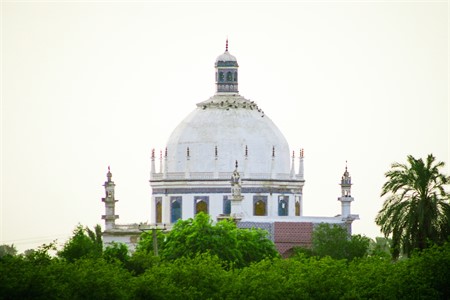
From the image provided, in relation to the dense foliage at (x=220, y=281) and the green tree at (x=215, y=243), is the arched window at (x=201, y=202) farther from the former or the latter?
the dense foliage at (x=220, y=281)

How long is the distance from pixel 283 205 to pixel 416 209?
56647 millimetres

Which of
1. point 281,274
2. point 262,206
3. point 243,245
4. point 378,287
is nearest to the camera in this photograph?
point 378,287

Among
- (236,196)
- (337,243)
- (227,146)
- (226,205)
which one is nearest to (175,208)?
(226,205)

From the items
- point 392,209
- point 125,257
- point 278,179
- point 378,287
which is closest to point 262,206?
point 278,179

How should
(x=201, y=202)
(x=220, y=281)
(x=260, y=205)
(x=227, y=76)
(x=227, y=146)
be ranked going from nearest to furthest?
(x=220, y=281)
(x=260, y=205)
(x=201, y=202)
(x=227, y=146)
(x=227, y=76)

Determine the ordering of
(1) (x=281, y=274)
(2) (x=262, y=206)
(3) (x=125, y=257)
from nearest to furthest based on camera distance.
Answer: (1) (x=281, y=274)
(3) (x=125, y=257)
(2) (x=262, y=206)

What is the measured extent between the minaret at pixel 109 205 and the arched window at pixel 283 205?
1184 cm

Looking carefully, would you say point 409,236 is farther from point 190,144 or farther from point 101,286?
point 190,144

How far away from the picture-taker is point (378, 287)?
108062 mm

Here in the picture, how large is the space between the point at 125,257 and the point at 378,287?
2757 cm

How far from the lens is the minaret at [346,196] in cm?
16838

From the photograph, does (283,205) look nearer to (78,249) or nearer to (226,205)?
(226,205)

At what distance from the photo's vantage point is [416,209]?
120 meters

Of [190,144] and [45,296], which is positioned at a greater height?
[190,144]
